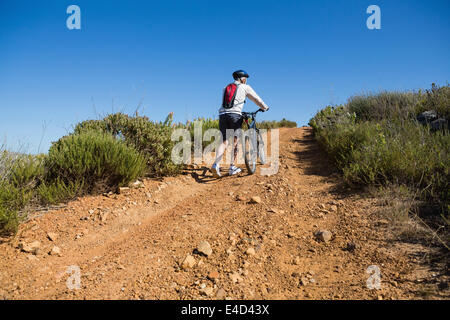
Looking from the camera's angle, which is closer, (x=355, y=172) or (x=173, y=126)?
(x=355, y=172)

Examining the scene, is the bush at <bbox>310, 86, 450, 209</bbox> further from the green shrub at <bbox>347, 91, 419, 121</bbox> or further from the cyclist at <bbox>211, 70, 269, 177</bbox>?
the green shrub at <bbox>347, 91, 419, 121</bbox>

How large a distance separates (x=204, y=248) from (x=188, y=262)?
0.30m

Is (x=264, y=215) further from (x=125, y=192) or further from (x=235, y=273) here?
(x=125, y=192)

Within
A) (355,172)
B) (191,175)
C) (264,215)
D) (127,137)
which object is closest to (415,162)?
(355,172)

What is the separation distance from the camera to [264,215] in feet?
14.8

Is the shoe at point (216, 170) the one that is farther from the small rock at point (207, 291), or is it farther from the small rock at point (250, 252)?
the small rock at point (207, 291)

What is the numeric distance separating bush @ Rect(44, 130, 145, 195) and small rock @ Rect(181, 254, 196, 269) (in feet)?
9.27

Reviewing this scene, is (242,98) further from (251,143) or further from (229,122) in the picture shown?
(251,143)

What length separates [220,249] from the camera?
364cm

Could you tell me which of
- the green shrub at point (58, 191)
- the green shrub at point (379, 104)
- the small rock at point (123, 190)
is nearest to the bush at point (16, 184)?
the green shrub at point (58, 191)

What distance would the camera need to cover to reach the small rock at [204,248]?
3508mm

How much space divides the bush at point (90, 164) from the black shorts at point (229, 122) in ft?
6.63
